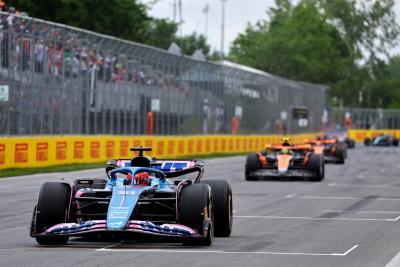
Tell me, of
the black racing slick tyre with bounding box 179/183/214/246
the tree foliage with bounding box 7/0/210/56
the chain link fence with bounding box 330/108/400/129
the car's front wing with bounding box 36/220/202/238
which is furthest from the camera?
the chain link fence with bounding box 330/108/400/129

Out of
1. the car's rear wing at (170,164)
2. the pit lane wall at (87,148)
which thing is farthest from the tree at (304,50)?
the car's rear wing at (170,164)

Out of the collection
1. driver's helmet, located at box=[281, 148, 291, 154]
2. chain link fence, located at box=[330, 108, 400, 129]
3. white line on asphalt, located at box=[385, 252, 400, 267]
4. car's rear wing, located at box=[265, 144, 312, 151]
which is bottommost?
white line on asphalt, located at box=[385, 252, 400, 267]

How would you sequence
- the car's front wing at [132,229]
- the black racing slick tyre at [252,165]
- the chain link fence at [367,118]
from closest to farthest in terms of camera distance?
the car's front wing at [132,229], the black racing slick tyre at [252,165], the chain link fence at [367,118]

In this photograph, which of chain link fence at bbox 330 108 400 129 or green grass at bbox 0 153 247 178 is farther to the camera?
chain link fence at bbox 330 108 400 129

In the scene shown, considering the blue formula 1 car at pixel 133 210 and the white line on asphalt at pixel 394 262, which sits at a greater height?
the blue formula 1 car at pixel 133 210

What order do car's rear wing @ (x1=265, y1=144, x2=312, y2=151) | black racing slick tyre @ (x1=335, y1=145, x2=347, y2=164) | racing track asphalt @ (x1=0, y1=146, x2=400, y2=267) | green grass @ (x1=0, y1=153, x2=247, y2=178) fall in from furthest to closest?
black racing slick tyre @ (x1=335, y1=145, x2=347, y2=164)
car's rear wing @ (x1=265, y1=144, x2=312, y2=151)
green grass @ (x1=0, y1=153, x2=247, y2=178)
racing track asphalt @ (x1=0, y1=146, x2=400, y2=267)

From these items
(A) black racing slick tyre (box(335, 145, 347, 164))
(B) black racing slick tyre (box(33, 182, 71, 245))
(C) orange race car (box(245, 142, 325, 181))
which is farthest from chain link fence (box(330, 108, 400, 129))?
(B) black racing slick tyre (box(33, 182, 71, 245))

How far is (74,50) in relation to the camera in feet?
136

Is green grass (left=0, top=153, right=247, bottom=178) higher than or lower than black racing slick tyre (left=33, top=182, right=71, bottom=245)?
lower

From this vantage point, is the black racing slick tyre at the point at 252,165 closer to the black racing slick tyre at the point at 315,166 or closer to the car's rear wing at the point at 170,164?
the black racing slick tyre at the point at 315,166

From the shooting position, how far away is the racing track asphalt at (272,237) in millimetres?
12359

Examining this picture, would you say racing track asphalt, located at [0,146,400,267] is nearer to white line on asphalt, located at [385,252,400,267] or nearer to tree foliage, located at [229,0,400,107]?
white line on asphalt, located at [385,252,400,267]

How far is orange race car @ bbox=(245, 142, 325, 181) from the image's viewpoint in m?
32.5

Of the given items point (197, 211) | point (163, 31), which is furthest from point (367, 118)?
point (197, 211)
